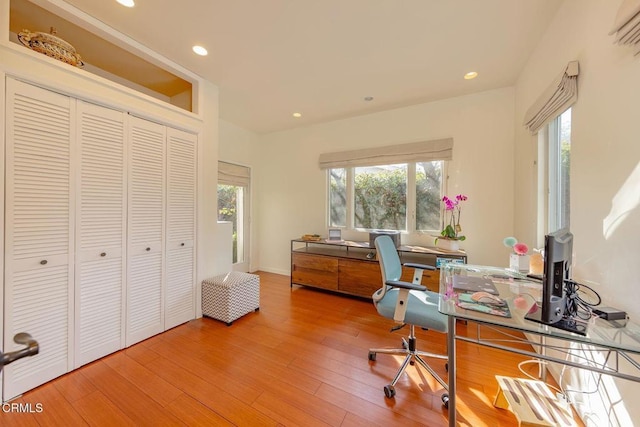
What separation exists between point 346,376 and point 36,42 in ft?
10.6

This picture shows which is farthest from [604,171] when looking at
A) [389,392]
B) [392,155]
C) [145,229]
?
[145,229]

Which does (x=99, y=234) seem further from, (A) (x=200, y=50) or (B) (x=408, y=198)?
(B) (x=408, y=198)

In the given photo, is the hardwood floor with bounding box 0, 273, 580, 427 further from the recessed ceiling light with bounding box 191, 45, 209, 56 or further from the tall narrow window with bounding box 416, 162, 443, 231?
the recessed ceiling light with bounding box 191, 45, 209, 56

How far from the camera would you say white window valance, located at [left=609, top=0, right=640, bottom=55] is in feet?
3.20

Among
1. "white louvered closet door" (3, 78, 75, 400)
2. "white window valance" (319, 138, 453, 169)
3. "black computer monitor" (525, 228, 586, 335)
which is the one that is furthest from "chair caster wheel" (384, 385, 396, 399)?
"white window valance" (319, 138, 453, 169)

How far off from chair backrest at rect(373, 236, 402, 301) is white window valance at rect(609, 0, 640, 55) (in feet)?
5.14

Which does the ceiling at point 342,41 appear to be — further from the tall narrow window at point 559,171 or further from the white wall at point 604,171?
the tall narrow window at point 559,171

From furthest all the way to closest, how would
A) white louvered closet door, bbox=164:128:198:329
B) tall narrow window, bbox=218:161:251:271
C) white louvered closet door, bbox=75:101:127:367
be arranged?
tall narrow window, bbox=218:161:251:271 → white louvered closet door, bbox=164:128:198:329 → white louvered closet door, bbox=75:101:127:367

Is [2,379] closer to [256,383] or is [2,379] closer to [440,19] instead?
[256,383]

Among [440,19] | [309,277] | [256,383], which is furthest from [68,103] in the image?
[309,277]

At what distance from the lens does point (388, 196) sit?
11.5 feet

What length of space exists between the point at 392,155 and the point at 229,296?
2741 millimetres

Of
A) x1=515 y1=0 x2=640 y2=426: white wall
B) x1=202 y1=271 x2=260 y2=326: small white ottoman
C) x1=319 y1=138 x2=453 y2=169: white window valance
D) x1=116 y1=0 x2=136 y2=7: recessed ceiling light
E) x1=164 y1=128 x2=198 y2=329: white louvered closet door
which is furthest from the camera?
x1=319 y1=138 x2=453 y2=169: white window valance

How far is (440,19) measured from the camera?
1776 millimetres
